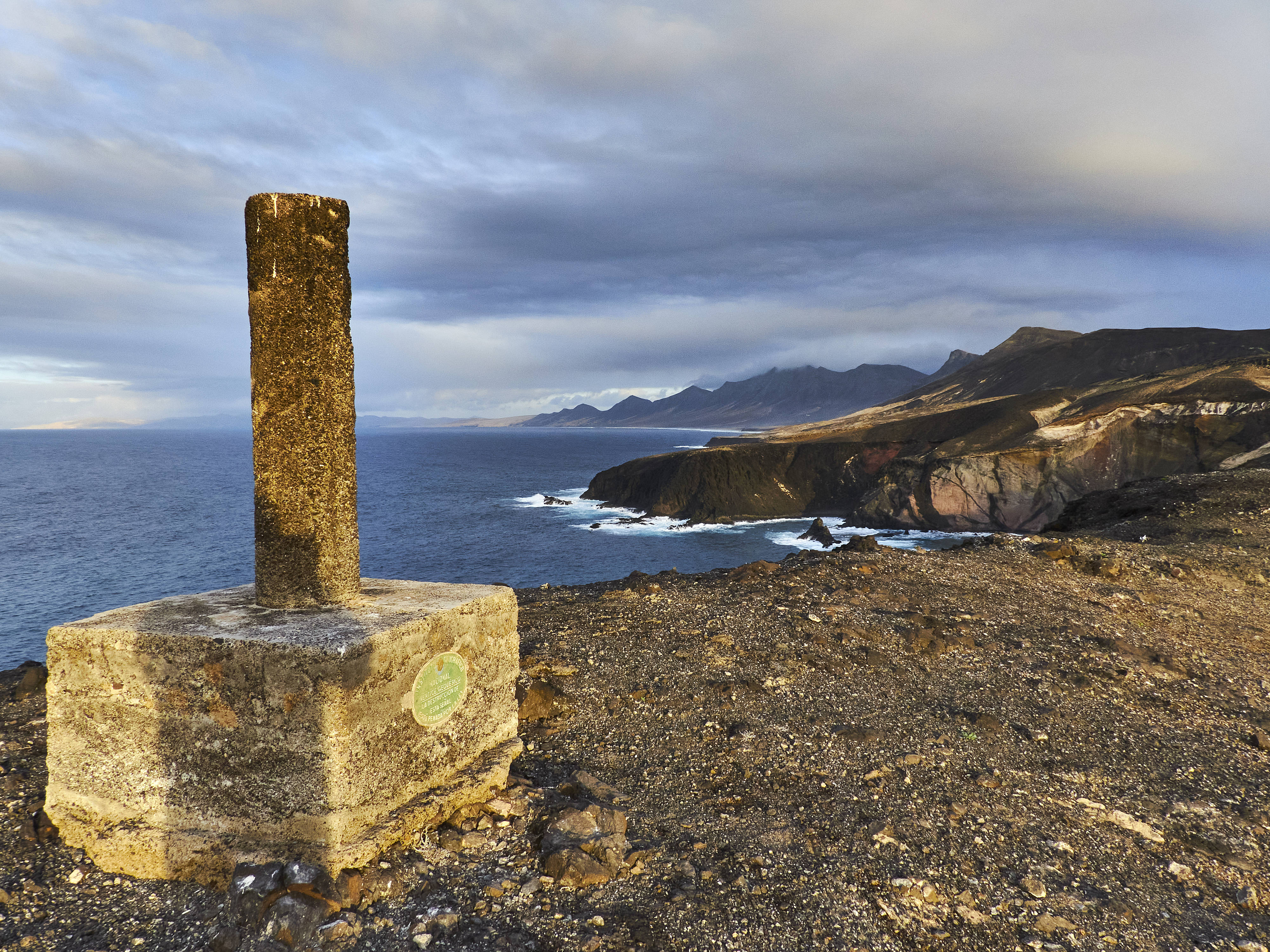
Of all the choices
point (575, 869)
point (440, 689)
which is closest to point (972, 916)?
point (575, 869)

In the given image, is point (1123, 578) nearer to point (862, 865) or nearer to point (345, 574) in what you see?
point (862, 865)

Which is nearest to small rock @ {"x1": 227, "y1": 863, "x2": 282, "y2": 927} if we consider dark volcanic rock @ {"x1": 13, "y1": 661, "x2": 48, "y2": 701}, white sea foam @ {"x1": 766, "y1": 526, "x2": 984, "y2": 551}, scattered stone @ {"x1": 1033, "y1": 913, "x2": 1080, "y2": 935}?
dark volcanic rock @ {"x1": 13, "y1": 661, "x2": 48, "y2": 701}

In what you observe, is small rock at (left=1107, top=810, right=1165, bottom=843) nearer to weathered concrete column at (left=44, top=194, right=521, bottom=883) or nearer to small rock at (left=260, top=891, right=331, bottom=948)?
weathered concrete column at (left=44, top=194, right=521, bottom=883)

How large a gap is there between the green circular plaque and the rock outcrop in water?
32143 mm

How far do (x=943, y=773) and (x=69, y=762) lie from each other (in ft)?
22.0

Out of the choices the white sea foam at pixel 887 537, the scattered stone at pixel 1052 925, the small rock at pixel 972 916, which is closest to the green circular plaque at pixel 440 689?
the small rock at pixel 972 916

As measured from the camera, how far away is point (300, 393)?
5.16m

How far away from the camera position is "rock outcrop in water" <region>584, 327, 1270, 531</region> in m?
42.8

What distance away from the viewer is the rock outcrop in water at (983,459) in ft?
140

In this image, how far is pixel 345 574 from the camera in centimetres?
543

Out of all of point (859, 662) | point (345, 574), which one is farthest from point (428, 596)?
point (859, 662)

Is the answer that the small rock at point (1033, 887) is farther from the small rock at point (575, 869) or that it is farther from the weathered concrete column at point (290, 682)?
the weathered concrete column at point (290, 682)

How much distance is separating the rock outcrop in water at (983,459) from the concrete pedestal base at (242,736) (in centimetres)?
3272

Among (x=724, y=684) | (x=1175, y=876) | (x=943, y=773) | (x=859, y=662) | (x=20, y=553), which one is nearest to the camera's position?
(x=1175, y=876)
